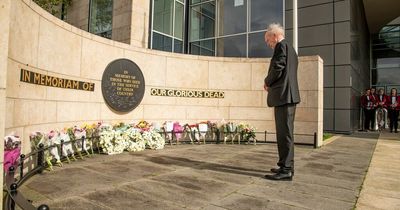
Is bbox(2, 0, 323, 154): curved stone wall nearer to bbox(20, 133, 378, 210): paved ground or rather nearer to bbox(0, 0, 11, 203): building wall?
bbox(20, 133, 378, 210): paved ground

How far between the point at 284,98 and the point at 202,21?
523 inches

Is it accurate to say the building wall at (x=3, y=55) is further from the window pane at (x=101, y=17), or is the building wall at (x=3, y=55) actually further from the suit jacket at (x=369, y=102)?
the suit jacket at (x=369, y=102)

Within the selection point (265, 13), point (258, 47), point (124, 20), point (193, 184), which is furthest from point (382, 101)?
point (193, 184)

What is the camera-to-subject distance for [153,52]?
8.45 m

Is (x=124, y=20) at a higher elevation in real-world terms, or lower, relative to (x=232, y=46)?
higher

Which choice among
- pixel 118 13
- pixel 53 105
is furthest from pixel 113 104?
pixel 118 13

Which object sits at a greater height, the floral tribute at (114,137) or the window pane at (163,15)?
the window pane at (163,15)

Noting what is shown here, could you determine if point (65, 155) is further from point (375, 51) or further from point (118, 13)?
point (375, 51)

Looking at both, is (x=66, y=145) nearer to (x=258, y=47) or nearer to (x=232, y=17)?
(x=258, y=47)

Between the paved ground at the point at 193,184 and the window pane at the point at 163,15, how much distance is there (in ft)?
34.4

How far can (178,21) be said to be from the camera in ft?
54.7

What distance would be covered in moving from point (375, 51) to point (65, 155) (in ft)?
83.0

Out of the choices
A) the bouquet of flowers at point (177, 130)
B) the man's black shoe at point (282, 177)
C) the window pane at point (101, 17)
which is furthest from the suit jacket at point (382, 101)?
the window pane at point (101, 17)

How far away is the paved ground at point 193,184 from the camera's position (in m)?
3.36
